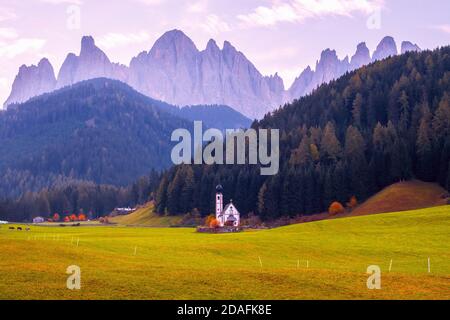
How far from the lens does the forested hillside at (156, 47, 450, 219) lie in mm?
140125

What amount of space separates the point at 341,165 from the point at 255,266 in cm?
9702

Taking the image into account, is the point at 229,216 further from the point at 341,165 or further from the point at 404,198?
the point at 404,198

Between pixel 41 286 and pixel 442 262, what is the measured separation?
37.3 meters

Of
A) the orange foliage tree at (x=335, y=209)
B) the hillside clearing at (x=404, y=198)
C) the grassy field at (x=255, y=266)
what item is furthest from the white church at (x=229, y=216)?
the grassy field at (x=255, y=266)

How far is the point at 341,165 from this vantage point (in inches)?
5704

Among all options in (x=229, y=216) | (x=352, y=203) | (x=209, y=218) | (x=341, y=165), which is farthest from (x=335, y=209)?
(x=209, y=218)

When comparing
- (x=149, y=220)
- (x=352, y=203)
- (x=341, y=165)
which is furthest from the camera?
(x=149, y=220)

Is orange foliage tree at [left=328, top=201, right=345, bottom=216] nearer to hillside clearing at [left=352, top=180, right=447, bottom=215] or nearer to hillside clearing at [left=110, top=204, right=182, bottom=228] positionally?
hillside clearing at [left=352, top=180, right=447, bottom=215]

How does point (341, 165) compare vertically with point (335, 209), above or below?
above

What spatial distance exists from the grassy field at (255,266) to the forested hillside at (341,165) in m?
53.9

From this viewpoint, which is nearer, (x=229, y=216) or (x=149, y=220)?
(x=229, y=216)

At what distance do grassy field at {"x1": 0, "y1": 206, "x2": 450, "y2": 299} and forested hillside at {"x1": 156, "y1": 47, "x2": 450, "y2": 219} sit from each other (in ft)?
177

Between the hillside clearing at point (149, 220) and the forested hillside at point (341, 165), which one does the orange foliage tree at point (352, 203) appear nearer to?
the forested hillside at point (341, 165)

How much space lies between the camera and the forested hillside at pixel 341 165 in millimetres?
140125
